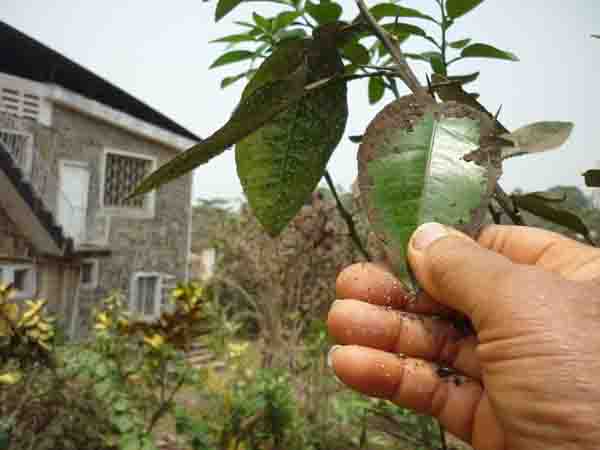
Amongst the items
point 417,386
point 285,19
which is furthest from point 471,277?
point 285,19

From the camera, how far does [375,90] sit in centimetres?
61

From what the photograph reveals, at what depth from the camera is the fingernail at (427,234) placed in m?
0.28

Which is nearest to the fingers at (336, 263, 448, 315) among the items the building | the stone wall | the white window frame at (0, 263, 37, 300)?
the building

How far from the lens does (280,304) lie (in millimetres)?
3680

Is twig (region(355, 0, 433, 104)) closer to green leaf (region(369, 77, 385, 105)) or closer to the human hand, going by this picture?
the human hand

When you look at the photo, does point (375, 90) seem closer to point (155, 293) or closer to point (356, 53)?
point (356, 53)

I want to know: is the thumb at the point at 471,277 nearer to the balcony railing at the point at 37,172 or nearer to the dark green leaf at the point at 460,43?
the dark green leaf at the point at 460,43

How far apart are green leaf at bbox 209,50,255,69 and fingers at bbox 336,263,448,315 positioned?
1.14ft

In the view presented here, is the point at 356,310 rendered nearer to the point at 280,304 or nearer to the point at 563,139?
the point at 563,139

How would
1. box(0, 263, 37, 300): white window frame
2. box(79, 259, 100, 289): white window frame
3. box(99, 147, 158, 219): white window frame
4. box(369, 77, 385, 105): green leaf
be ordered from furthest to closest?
box(99, 147, 158, 219): white window frame → box(79, 259, 100, 289): white window frame → box(0, 263, 37, 300): white window frame → box(369, 77, 385, 105): green leaf

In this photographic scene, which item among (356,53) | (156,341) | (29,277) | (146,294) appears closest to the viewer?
(356,53)

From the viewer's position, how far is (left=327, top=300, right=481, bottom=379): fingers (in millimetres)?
A: 400

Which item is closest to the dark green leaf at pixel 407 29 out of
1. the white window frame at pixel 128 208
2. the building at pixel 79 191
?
the building at pixel 79 191

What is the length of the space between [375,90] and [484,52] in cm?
15
